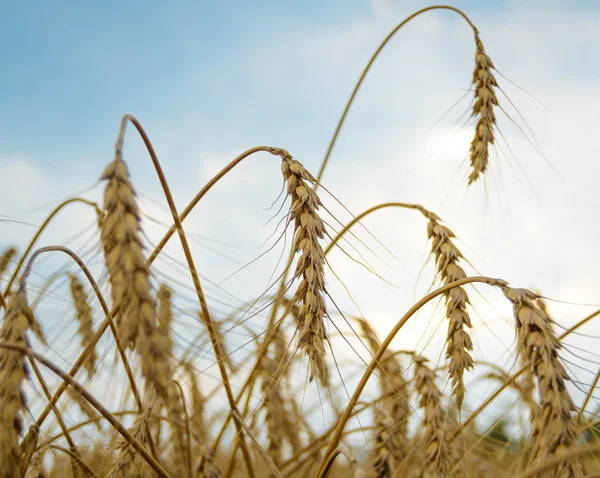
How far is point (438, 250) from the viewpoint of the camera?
1952mm

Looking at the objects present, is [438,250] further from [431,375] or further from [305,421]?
[305,421]

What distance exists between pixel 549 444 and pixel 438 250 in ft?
2.69

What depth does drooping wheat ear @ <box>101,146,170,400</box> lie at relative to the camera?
1.05m

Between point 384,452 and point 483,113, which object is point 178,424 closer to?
point 384,452

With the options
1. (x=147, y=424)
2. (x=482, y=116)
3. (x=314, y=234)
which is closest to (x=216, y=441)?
(x=147, y=424)

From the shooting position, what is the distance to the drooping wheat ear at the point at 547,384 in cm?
123

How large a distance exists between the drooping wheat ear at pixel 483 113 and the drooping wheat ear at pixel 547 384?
4.21 feet

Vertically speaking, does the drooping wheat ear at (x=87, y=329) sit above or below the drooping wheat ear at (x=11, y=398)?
above

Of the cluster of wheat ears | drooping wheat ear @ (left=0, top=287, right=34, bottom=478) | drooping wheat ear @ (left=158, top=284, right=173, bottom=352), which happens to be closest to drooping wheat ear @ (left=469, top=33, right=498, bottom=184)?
the cluster of wheat ears

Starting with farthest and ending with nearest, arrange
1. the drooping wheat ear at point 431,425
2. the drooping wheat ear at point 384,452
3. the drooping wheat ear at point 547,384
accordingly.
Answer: the drooping wheat ear at point 384,452
the drooping wheat ear at point 431,425
the drooping wheat ear at point 547,384

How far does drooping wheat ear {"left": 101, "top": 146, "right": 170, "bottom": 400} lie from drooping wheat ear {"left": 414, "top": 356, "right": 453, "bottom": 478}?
997mm

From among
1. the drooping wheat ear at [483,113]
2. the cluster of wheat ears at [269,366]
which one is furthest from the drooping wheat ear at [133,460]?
the drooping wheat ear at [483,113]

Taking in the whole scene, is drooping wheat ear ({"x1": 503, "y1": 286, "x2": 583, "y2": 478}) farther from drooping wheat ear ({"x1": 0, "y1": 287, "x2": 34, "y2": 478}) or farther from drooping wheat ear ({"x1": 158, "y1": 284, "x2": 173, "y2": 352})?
drooping wheat ear ({"x1": 0, "y1": 287, "x2": 34, "y2": 478})

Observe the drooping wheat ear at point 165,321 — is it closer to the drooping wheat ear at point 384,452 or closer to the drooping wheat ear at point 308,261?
the drooping wheat ear at point 308,261
